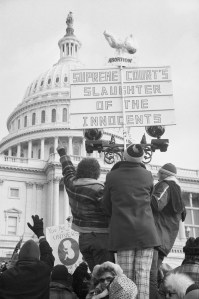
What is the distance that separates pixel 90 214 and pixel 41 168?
170 feet

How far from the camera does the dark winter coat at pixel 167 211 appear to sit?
23.0 feet

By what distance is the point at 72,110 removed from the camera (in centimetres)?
1152

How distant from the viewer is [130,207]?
6.33m

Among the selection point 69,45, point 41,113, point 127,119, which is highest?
point 69,45

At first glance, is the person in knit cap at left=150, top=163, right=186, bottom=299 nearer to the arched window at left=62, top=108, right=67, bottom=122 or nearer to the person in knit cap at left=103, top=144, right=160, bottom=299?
the person in knit cap at left=103, top=144, right=160, bottom=299

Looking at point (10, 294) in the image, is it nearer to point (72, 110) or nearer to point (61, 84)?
point (72, 110)

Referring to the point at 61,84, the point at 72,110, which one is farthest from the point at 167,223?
the point at 61,84

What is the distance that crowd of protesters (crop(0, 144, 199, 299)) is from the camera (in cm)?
537

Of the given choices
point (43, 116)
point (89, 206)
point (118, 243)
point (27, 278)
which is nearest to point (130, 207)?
point (118, 243)

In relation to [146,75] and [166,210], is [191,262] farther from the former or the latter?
[146,75]

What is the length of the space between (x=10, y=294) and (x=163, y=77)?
7.84 m

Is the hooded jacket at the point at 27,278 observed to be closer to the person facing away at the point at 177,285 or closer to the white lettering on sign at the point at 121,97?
the person facing away at the point at 177,285

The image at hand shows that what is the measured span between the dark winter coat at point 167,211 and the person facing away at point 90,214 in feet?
2.67

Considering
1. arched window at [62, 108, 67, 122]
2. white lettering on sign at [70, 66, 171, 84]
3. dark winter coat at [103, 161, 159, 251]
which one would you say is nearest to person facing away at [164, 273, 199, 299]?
dark winter coat at [103, 161, 159, 251]
